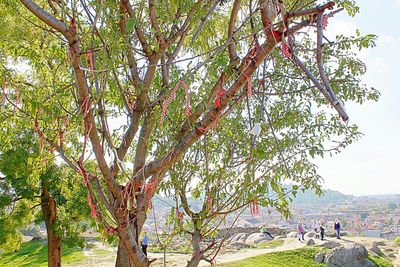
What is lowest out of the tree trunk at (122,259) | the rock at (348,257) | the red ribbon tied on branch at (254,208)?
the rock at (348,257)

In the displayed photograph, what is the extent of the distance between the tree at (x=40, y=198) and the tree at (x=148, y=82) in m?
4.09

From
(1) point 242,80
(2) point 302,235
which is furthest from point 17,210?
(2) point 302,235

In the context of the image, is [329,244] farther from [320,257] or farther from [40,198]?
[40,198]

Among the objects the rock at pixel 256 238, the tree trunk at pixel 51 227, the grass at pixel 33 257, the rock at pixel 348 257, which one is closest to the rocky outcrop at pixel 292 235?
the rock at pixel 256 238

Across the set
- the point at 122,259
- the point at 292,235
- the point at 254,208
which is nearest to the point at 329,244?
the point at 292,235

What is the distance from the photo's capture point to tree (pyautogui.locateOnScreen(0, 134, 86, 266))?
8868 mm

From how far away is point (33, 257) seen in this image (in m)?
15.2

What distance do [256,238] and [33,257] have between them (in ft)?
28.1

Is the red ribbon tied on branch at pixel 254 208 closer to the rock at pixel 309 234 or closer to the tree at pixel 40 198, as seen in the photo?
the tree at pixel 40 198

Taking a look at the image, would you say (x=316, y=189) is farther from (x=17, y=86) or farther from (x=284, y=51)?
(x=17, y=86)

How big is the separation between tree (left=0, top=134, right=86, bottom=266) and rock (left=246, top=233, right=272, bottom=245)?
9.38 m

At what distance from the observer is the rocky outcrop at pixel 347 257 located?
13484 millimetres

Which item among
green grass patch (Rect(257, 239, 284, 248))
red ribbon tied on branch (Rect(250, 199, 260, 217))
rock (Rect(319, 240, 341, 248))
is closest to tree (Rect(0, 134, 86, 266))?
red ribbon tied on branch (Rect(250, 199, 260, 217))

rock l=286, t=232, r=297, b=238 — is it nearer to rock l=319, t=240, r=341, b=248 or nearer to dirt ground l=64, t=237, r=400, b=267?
dirt ground l=64, t=237, r=400, b=267
